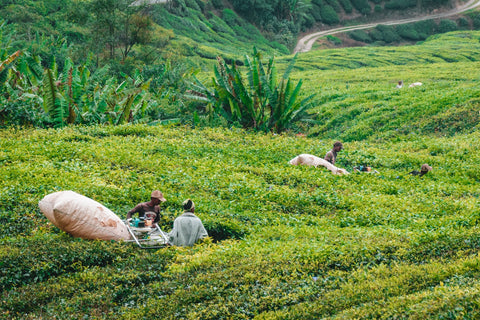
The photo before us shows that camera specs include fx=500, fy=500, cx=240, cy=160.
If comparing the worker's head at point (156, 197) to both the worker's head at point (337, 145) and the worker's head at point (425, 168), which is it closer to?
the worker's head at point (337, 145)

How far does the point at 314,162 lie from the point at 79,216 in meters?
8.44

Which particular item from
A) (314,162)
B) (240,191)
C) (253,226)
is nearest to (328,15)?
(314,162)

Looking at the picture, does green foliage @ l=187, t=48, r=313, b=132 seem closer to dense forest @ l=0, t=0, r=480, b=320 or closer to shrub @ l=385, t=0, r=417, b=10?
dense forest @ l=0, t=0, r=480, b=320

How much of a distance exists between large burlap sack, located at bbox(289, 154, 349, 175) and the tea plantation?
506mm

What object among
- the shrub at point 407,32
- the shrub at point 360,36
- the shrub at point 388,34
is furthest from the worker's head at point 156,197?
the shrub at point 407,32

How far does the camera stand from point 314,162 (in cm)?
1572

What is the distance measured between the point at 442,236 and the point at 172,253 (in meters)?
4.95

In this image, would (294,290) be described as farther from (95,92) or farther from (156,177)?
(95,92)

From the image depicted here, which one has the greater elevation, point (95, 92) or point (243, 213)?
point (95, 92)

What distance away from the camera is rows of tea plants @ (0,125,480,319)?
6.99m

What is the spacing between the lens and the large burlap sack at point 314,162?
1539 centimetres

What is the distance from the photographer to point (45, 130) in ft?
57.8

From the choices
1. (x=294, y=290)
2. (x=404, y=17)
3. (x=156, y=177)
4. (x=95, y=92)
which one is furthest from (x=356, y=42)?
(x=294, y=290)

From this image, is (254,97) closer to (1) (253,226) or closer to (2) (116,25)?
(1) (253,226)
